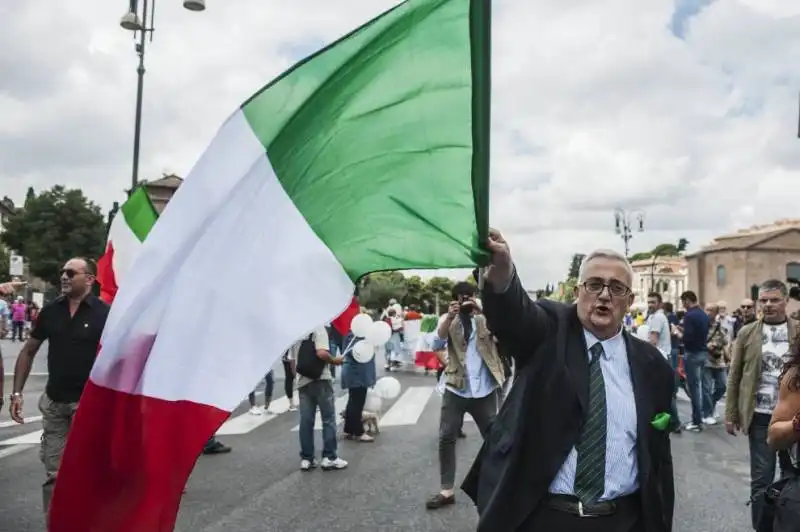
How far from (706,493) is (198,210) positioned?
6.02 meters

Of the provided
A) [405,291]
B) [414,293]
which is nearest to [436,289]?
[414,293]

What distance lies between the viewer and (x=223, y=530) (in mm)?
5945

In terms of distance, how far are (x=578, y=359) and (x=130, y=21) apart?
44.3 feet

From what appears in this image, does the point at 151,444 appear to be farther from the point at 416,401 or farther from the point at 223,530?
the point at 416,401

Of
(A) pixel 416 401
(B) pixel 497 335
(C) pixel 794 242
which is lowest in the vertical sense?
(A) pixel 416 401

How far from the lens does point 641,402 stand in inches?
122

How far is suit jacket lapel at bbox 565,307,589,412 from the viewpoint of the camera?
3004 millimetres

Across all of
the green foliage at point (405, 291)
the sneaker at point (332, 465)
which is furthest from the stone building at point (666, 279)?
the sneaker at point (332, 465)

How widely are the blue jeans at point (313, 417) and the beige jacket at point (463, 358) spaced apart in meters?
1.57

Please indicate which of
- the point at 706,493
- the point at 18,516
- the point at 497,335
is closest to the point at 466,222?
the point at 497,335

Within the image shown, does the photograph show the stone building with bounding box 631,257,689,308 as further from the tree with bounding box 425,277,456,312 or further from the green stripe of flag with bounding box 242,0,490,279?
the green stripe of flag with bounding box 242,0,490,279

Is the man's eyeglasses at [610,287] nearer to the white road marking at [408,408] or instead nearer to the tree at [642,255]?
the white road marking at [408,408]

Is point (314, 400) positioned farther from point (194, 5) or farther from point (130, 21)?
point (130, 21)

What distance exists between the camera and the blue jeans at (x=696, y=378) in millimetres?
11438
